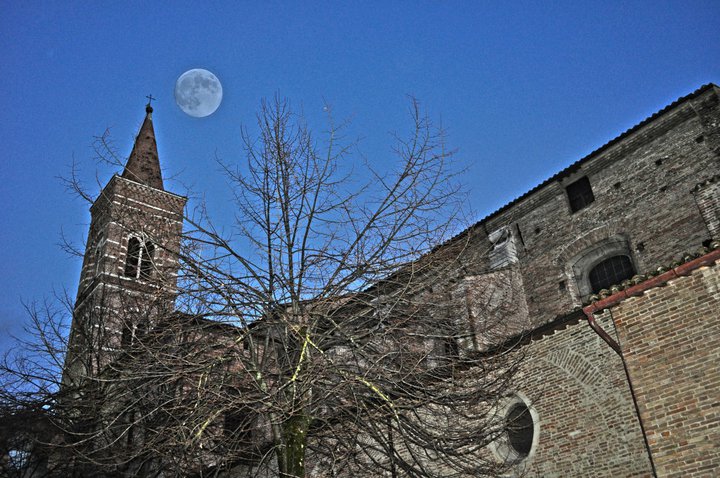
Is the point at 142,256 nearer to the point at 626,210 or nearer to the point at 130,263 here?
the point at 130,263

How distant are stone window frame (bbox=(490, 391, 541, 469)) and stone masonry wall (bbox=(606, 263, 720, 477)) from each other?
2.22 metres

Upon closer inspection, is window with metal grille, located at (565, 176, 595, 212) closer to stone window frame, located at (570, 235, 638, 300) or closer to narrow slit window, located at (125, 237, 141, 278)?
stone window frame, located at (570, 235, 638, 300)

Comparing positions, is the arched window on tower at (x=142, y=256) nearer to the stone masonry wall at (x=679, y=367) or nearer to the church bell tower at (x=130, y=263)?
the church bell tower at (x=130, y=263)

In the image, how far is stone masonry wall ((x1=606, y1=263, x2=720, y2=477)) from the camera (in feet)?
26.5

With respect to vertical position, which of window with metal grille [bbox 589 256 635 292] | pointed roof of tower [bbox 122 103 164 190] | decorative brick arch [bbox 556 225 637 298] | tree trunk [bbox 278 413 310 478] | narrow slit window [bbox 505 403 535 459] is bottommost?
tree trunk [bbox 278 413 310 478]

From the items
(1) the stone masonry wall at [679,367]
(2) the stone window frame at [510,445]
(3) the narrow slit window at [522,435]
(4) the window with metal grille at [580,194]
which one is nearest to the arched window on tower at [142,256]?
(2) the stone window frame at [510,445]

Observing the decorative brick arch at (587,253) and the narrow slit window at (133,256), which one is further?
the decorative brick arch at (587,253)

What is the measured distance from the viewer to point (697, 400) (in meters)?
8.24

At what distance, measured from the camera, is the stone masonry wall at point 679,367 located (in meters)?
8.07

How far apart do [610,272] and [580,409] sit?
793 centimetres

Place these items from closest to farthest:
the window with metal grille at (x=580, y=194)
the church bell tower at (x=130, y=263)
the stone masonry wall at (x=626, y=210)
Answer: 1. the church bell tower at (x=130, y=263)
2. the stone masonry wall at (x=626, y=210)
3. the window with metal grille at (x=580, y=194)

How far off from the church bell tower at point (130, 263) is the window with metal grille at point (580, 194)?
10.9 metres

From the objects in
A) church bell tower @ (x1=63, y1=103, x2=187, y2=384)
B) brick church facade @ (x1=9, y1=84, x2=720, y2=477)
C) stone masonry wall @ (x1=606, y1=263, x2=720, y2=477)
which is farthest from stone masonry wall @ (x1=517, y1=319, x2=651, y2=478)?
church bell tower @ (x1=63, y1=103, x2=187, y2=384)

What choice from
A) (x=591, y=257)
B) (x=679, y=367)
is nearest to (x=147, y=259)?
(x=679, y=367)
